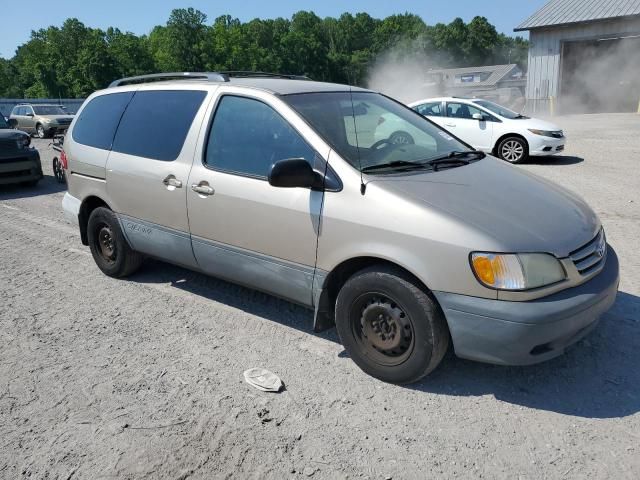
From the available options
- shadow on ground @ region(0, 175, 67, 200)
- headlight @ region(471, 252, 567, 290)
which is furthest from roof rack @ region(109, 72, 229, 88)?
shadow on ground @ region(0, 175, 67, 200)

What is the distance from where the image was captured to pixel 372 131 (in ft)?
12.6

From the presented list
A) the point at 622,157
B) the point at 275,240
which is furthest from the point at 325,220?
the point at 622,157

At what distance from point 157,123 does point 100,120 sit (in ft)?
3.32

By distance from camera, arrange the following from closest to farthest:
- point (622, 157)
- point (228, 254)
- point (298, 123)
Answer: point (298, 123) → point (228, 254) → point (622, 157)

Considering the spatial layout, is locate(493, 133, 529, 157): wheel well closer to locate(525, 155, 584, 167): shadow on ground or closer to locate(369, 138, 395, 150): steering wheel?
locate(525, 155, 584, 167): shadow on ground

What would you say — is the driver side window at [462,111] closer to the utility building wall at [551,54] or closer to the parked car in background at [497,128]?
the parked car in background at [497,128]

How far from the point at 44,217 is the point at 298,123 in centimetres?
604

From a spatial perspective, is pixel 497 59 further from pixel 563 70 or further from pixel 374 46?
pixel 563 70

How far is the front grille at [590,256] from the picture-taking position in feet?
9.78

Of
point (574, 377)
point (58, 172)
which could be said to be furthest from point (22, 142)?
point (574, 377)

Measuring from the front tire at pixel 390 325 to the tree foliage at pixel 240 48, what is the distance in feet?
148

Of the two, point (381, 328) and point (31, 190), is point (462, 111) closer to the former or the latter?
point (31, 190)

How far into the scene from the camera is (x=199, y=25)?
274 feet

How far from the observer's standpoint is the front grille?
9.78 feet
